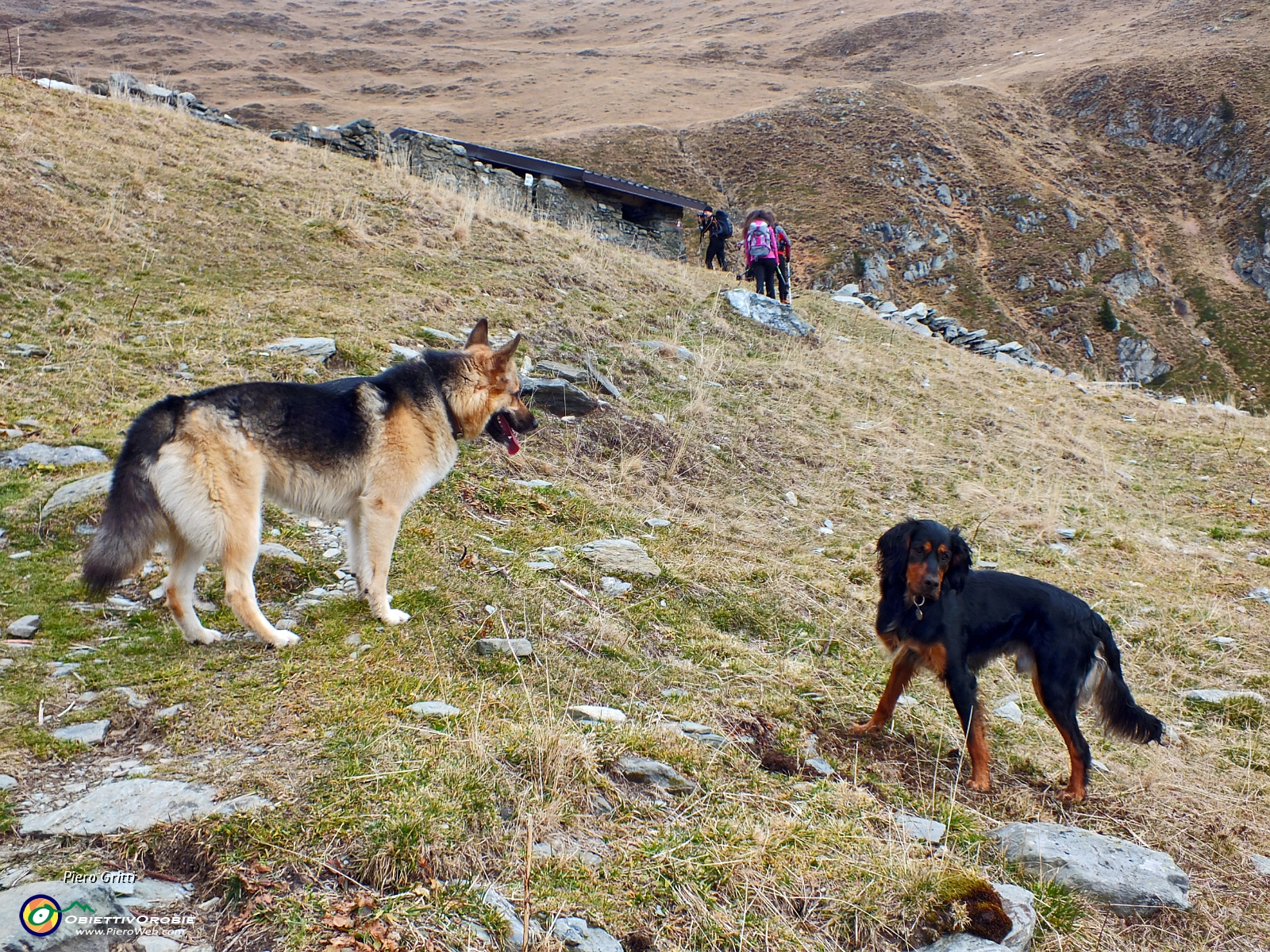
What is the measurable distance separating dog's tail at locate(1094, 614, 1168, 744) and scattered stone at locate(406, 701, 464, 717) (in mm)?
3751

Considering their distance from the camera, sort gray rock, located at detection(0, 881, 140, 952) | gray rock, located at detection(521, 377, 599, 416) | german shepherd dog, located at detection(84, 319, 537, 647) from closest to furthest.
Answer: gray rock, located at detection(0, 881, 140, 952), german shepherd dog, located at detection(84, 319, 537, 647), gray rock, located at detection(521, 377, 599, 416)

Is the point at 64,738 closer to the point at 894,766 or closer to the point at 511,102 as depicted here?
the point at 894,766

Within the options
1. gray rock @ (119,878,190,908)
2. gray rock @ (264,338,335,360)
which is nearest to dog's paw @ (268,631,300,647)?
gray rock @ (119,878,190,908)

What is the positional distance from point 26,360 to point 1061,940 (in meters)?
9.16

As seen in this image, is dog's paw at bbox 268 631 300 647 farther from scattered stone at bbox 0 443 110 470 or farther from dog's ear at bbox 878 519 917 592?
dog's ear at bbox 878 519 917 592

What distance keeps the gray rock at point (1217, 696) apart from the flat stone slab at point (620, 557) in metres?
4.18

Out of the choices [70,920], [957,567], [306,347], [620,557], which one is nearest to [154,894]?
[70,920]

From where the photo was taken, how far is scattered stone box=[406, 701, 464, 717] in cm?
374

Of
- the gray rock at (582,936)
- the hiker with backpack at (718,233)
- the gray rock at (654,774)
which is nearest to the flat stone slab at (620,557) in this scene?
the gray rock at (654,774)

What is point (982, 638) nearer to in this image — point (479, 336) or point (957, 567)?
point (957, 567)

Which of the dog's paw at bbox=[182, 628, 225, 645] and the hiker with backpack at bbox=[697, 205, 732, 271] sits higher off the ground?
the hiker with backpack at bbox=[697, 205, 732, 271]

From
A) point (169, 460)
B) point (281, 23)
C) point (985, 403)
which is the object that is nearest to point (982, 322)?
point (985, 403)

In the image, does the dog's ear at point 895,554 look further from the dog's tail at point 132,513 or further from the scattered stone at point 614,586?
the dog's tail at point 132,513

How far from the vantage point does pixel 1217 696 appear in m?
6.10
